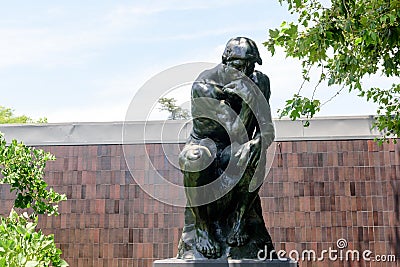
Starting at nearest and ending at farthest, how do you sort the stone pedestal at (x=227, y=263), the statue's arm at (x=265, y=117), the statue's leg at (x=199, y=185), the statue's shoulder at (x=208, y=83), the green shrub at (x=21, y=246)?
the green shrub at (x=21, y=246) < the stone pedestal at (x=227, y=263) < the statue's leg at (x=199, y=185) < the statue's arm at (x=265, y=117) < the statue's shoulder at (x=208, y=83)

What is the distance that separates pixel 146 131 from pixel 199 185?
134 inches

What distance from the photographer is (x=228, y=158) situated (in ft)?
11.2

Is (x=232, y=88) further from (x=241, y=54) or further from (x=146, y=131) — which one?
(x=146, y=131)

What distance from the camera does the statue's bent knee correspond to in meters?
3.24

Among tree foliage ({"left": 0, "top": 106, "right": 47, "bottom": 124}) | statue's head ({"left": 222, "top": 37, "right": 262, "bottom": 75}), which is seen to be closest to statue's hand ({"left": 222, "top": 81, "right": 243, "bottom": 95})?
statue's head ({"left": 222, "top": 37, "right": 262, "bottom": 75})

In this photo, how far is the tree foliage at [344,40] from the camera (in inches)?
154

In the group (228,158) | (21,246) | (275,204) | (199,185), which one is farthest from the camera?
(275,204)

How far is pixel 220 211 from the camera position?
11.3ft

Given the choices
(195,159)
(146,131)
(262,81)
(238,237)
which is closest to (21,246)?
(195,159)

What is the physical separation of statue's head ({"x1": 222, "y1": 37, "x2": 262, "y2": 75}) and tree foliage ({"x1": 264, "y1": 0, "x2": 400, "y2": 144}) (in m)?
0.65

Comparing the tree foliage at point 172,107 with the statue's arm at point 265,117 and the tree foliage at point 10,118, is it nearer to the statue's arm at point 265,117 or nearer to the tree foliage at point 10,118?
the statue's arm at point 265,117

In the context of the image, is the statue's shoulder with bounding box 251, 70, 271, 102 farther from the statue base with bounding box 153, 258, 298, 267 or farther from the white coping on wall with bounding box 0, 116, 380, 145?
the white coping on wall with bounding box 0, 116, 380, 145

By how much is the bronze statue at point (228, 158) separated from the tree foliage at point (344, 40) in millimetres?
777

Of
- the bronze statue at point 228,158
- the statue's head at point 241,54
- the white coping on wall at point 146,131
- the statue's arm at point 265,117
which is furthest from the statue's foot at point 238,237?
the white coping on wall at point 146,131
